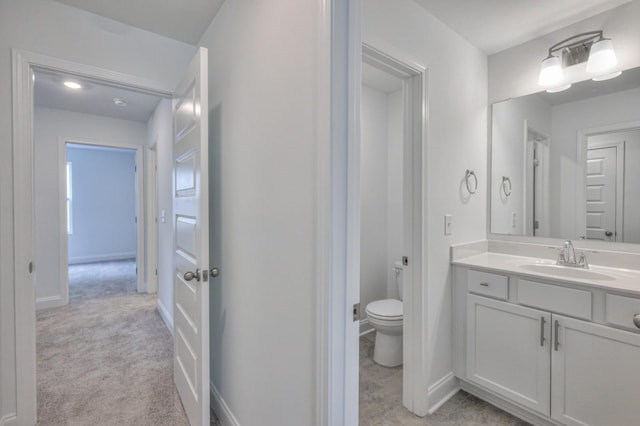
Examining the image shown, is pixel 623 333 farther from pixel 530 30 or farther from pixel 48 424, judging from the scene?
pixel 48 424

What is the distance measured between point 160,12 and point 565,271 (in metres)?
2.89

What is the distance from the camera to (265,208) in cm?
129

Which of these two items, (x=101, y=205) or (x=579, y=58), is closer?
(x=579, y=58)

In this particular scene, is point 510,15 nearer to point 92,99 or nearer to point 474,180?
point 474,180

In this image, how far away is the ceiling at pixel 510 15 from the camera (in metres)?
1.71

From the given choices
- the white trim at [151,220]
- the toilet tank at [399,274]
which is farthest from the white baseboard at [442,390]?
the white trim at [151,220]

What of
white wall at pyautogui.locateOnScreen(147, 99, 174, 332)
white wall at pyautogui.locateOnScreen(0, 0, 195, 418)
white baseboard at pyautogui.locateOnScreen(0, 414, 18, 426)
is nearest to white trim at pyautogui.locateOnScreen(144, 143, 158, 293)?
white wall at pyautogui.locateOnScreen(147, 99, 174, 332)

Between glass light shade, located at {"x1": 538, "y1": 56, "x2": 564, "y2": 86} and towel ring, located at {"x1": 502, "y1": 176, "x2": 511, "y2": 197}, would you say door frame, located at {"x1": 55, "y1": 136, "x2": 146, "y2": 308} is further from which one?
glass light shade, located at {"x1": 538, "y1": 56, "x2": 564, "y2": 86}

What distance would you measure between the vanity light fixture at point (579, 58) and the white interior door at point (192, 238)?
7.05 ft

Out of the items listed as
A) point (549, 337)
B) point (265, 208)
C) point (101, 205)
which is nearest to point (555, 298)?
point (549, 337)

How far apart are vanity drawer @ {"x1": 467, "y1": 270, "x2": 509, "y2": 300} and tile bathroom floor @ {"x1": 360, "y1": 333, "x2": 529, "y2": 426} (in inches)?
27.9

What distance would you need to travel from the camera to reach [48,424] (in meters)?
1.70

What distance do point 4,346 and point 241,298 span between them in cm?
132

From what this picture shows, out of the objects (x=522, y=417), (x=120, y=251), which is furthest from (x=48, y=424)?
(x=120, y=251)
